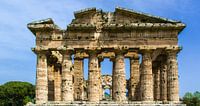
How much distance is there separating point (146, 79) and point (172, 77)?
2.16 metres

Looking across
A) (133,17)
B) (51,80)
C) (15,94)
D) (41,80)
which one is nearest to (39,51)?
(41,80)

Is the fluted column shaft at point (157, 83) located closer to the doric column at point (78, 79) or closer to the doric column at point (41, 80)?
the doric column at point (78, 79)

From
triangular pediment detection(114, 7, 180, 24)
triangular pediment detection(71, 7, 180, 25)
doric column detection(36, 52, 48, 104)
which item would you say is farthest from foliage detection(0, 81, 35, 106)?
triangular pediment detection(114, 7, 180, 24)

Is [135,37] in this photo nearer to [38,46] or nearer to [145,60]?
[145,60]

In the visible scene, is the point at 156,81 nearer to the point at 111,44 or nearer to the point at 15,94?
the point at 111,44

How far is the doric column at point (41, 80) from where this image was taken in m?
33.4

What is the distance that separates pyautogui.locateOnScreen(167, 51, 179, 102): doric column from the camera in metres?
33.2

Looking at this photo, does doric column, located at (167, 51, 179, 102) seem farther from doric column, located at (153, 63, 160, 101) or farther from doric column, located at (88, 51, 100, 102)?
doric column, located at (88, 51, 100, 102)

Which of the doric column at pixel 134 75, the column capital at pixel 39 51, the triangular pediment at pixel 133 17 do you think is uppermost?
the triangular pediment at pixel 133 17

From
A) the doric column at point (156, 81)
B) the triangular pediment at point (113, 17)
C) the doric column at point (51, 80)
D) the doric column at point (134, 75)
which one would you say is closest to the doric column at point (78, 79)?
the doric column at point (51, 80)

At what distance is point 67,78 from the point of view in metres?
33.7

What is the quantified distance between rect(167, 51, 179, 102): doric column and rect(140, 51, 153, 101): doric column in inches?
61.4

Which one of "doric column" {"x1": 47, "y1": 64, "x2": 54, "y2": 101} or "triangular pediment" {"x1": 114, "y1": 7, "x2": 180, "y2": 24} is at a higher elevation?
"triangular pediment" {"x1": 114, "y1": 7, "x2": 180, "y2": 24}

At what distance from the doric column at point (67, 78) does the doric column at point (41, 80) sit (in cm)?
152
